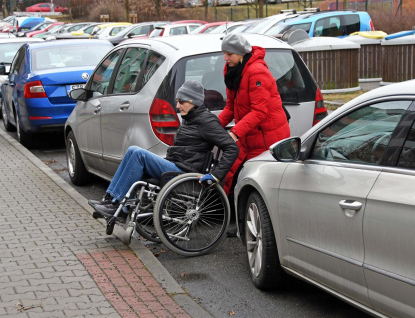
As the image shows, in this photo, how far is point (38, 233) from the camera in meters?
6.98

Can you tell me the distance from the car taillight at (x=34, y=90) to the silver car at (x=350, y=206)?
23.6ft

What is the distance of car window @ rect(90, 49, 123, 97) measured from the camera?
28.3 ft

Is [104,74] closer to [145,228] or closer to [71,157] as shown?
[71,157]

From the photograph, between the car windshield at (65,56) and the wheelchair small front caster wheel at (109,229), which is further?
the car windshield at (65,56)

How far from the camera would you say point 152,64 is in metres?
7.45

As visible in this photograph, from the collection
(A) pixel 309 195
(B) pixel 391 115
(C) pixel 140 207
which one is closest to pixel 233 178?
(C) pixel 140 207

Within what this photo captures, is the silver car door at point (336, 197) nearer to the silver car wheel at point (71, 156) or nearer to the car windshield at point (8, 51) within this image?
the silver car wheel at point (71, 156)

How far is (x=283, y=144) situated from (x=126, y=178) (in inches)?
71.5

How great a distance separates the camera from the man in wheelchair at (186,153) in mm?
6355

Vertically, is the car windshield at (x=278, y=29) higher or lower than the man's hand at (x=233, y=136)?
lower

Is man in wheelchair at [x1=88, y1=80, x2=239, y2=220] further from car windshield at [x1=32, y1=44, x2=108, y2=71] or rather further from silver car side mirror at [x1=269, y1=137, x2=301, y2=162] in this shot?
car windshield at [x1=32, y1=44, x2=108, y2=71]

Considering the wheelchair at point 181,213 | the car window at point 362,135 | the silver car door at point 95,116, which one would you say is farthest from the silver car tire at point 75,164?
the car window at point 362,135

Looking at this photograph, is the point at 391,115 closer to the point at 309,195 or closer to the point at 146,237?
the point at 309,195

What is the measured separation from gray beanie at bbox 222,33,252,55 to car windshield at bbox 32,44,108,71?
6.54 m
